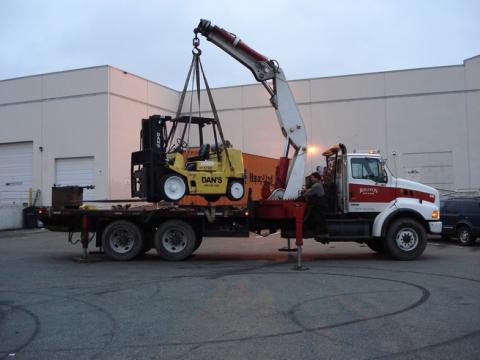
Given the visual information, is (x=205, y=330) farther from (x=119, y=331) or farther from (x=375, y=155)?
(x=375, y=155)

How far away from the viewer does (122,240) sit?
45.3ft

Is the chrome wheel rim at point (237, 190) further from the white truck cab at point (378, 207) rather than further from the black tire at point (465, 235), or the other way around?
the black tire at point (465, 235)

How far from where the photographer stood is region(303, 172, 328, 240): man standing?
13.2 meters

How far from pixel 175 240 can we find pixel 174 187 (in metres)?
1.41

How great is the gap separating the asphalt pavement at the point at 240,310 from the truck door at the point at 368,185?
4.72 feet

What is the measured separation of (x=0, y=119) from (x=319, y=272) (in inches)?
1129

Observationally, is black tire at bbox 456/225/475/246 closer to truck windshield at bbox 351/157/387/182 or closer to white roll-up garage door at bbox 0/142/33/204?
truck windshield at bbox 351/157/387/182

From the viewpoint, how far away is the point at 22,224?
29438 mm

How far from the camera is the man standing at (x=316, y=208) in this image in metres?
13.2

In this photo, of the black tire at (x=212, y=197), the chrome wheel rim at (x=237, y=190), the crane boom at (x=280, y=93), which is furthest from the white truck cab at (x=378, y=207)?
the black tire at (x=212, y=197)

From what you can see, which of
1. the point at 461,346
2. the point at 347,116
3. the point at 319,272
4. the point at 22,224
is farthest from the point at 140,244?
the point at 347,116

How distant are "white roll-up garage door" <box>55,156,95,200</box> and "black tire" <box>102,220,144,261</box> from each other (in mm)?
18422

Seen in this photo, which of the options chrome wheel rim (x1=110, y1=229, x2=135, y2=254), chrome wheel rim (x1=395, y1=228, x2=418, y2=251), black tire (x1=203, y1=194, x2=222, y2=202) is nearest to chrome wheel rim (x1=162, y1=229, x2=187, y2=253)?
chrome wheel rim (x1=110, y1=229, x2=135, y2=254)

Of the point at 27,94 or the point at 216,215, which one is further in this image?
the point at 27,94
